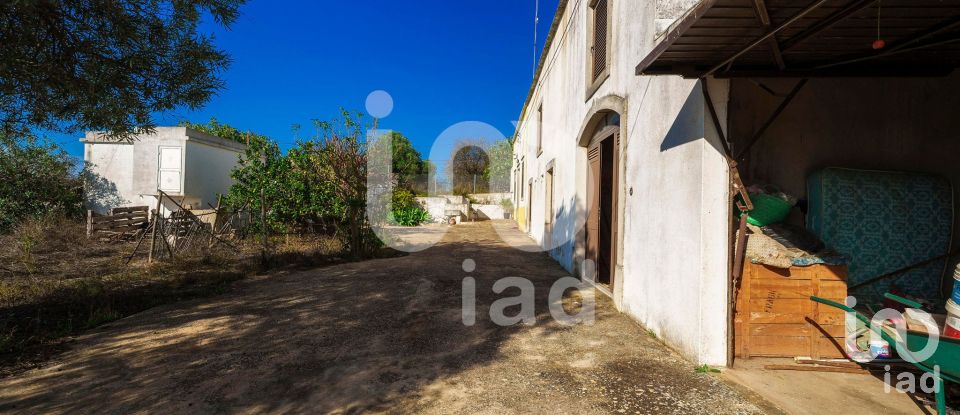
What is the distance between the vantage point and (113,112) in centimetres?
430

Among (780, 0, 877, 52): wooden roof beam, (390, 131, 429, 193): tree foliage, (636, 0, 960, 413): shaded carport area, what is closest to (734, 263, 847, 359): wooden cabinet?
(636, 0, 960, 413): shaded carport area

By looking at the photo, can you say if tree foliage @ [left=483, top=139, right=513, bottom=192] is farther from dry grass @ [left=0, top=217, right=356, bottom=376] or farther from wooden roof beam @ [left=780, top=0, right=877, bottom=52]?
wooden roof beam @ [left=780, top=0, right=877, bottom=52]

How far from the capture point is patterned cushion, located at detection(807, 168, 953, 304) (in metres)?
3.90

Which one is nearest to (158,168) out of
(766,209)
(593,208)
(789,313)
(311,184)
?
(311,184)

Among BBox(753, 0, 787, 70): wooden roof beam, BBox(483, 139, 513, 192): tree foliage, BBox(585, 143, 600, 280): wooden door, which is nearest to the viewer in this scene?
BBox(753, 0, 787, 70): wooden roof beam

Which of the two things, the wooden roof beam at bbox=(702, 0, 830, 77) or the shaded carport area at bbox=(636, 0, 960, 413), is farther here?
the shaded carport area at bbox=(636, 0, 960, 413)

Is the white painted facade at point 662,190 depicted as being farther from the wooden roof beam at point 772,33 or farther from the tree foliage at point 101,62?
the tree foliage at point 101,62

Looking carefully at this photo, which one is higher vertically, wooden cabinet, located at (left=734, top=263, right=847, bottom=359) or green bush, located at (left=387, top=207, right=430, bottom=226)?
green bush, located at (left=387, top=207, right=430, bottom=226)

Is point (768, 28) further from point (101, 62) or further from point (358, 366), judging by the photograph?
point (101, 62)

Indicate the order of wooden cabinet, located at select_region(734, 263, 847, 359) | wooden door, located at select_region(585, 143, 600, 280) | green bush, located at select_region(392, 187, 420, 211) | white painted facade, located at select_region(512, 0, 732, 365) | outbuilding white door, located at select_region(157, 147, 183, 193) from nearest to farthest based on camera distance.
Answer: white painted facade, located at select_region(512, 0, 732, 365), wooden cabinet, located at select_region(734, 263, 847, 359), wooden door, located at select_region(585, 143, 600, 280), outbuilding white door, located at select_region(157, 147, 183, 193), green bush, located at select_region(392, 187, 420, 211)

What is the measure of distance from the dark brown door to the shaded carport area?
8.22 ft

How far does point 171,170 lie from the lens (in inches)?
553

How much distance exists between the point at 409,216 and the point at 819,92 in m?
18.3

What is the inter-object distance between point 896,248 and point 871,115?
4.12 feet
